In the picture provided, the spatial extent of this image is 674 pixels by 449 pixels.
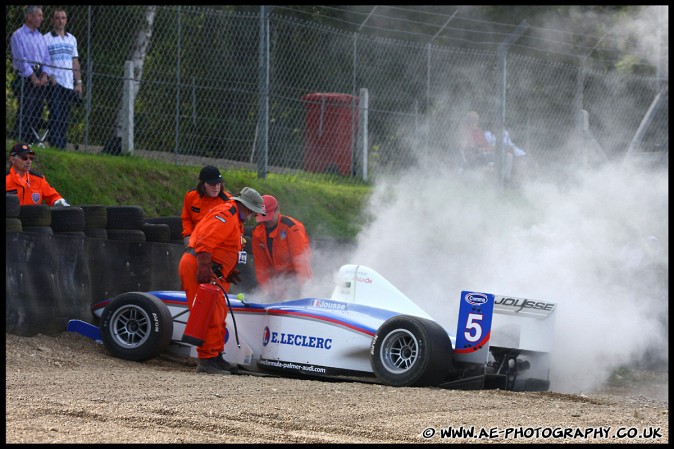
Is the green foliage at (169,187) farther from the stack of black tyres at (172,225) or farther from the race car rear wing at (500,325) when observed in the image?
the race car rear wing at (500,325)

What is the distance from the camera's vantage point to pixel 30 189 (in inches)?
400

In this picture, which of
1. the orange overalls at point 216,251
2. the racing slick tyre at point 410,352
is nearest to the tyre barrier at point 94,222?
the orange overalls at point 216,251

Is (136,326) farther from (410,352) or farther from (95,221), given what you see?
(410,352)

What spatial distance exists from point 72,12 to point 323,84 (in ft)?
12.0

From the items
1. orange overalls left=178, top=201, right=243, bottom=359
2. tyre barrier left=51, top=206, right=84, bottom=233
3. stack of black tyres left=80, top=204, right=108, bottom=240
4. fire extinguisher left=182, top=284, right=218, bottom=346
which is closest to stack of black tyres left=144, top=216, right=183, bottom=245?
stack of black tyres left=80, top=204, right=108, bottom=240

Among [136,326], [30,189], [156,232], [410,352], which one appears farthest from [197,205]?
[410,352]

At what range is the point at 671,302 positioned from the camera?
1166 cm

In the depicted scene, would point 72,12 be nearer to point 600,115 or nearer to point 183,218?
point 183,218

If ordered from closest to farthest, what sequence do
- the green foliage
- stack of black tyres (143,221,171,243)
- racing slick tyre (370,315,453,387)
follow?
1. racing slick tyre (370,315,453,387)
2. stack of black tyres (143,221,171,243)
3. the green foliage

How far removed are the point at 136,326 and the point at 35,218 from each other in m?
1.41

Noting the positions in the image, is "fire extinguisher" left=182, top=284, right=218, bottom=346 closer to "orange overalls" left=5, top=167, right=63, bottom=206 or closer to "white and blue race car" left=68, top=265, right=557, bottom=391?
"white and blue race car" left=68, top=265, right=557, bottom=391

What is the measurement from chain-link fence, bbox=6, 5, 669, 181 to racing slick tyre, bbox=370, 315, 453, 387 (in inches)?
227

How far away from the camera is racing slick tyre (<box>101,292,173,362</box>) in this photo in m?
8.88

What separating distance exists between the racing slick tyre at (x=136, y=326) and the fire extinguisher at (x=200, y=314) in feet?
1.15
